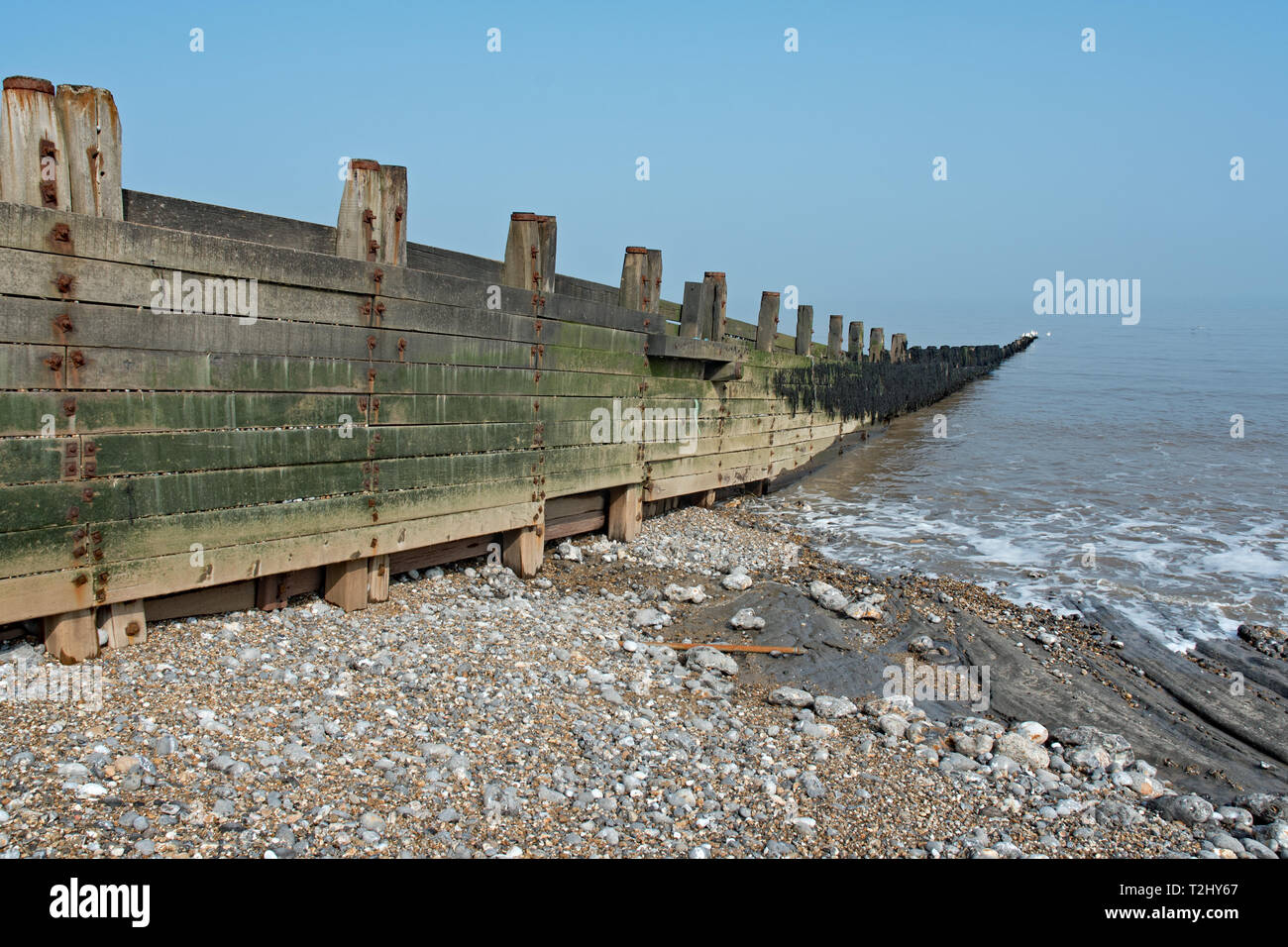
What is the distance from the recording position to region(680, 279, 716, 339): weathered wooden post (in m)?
11.7

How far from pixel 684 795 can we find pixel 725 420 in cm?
858

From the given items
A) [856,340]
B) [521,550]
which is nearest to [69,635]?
[521,550]

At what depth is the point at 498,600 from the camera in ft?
26.8

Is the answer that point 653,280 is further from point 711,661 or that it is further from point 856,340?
point 856,340

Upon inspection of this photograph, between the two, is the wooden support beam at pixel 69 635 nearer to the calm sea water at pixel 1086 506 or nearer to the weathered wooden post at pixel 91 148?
the weathered wooden post at pixel 91 148

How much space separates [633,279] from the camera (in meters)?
10.6

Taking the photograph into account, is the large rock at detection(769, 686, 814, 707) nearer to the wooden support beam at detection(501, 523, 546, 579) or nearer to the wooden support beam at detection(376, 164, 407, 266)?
the wooden support beam at detection(501, 523, 546, 579)

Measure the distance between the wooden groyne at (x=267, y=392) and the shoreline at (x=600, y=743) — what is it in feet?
1.82

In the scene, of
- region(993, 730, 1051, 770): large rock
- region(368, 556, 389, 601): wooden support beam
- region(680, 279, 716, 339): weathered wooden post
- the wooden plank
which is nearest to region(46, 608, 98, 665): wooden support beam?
the wooden plank

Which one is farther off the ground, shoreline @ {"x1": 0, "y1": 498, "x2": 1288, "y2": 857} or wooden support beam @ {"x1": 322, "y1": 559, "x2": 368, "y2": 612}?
wooden support beam @ {"x1": 322, "y1": 559, "x2": 368, "y2": 612}

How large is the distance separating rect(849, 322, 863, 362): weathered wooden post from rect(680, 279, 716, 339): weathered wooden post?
13.5m

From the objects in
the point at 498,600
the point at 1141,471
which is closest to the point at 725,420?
the point at 498,600
